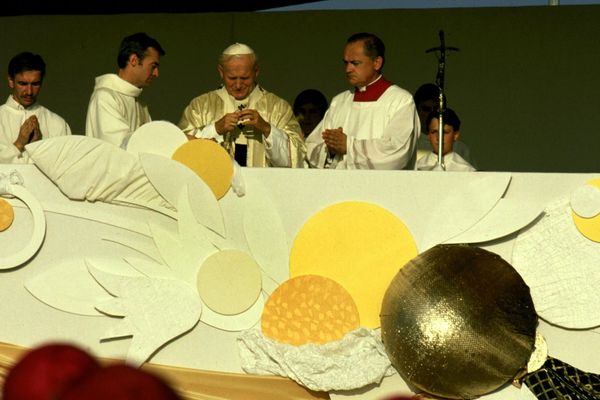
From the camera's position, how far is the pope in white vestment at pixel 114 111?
6387mm

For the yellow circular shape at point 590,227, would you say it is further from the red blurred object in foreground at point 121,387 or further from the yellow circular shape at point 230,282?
the red blurred object in foreground at point 121,387

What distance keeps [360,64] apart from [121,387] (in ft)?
19.3

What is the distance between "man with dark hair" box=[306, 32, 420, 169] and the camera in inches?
243

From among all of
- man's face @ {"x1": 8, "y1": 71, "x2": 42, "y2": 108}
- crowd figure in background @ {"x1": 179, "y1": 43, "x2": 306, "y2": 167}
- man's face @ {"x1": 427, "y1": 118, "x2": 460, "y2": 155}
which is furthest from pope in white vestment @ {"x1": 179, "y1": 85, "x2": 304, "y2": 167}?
man's face @ {"x1": 8, "y1": 71, "x2": 42, "y2": 108}

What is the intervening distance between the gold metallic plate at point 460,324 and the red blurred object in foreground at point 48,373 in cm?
454

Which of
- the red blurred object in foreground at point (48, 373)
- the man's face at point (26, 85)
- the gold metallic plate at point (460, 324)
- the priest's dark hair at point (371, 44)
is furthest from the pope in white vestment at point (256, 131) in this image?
the red blurred object in foreground at point (48, 373)

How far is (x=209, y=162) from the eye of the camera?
562 cm

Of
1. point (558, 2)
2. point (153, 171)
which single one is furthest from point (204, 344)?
point (558, 2)

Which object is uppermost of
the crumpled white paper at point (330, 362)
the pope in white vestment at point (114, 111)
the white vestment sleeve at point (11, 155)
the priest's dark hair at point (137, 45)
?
the priest's dark hair at point (137, 45)

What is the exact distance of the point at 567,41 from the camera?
32.9ft

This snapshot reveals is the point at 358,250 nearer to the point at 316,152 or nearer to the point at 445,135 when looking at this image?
the point at 316,152

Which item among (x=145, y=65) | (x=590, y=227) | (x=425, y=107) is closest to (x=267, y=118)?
(x=145, y=65)

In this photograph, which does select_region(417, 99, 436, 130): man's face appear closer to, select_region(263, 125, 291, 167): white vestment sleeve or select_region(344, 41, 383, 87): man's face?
select_region(344, 41, 383, 87): man's face

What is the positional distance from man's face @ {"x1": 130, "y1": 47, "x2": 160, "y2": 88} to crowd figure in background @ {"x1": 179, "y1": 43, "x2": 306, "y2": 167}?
1.24ft
